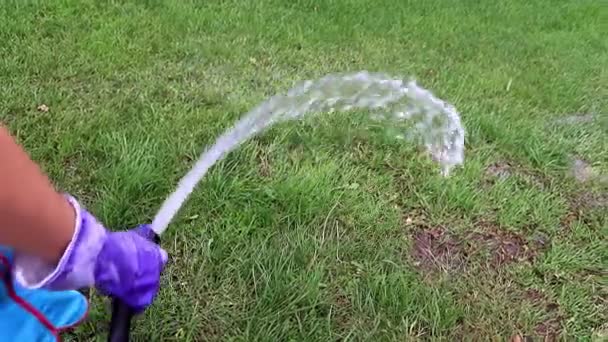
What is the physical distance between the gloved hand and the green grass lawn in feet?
2.40

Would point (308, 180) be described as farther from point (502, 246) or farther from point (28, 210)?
point (28, 210)

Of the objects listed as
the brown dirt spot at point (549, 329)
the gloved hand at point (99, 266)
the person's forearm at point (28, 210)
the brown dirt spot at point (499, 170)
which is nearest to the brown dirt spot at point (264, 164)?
the brown dirt spot at point (499, 170)

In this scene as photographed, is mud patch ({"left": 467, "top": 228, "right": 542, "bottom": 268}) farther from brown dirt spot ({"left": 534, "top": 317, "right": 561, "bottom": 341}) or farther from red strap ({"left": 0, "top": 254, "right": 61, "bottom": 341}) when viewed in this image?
red strap ({"left": 0, "top": 254, "right": 61, "bottom": 341})

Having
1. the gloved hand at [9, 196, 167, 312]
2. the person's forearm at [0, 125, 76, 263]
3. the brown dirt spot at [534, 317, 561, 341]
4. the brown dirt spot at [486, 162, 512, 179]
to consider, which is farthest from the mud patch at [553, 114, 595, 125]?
the person's forearm at [0, 125, 76, 263]

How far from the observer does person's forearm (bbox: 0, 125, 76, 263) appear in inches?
30.2

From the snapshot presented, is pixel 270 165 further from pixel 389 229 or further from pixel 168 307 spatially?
pixel 168 307

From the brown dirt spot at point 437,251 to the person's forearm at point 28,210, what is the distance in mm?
1475

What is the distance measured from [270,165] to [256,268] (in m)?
0.48

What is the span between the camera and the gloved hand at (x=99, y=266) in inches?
35.3

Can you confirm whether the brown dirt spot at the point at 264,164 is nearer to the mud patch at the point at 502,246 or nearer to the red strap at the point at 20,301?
the mud patch at the point at 502,246

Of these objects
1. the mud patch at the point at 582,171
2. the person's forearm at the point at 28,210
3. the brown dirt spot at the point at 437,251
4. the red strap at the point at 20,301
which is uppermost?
the person's forearm at the point at 28,210

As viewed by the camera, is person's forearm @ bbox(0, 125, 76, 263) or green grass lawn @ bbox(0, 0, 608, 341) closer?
person's forearm @ bbox(0, 125, 76, 263)

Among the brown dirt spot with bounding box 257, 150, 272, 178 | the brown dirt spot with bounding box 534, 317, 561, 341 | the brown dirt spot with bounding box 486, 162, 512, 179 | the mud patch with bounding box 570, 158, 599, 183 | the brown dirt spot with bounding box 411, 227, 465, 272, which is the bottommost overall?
the mud patch with bounding box 570, 158, 599, 183

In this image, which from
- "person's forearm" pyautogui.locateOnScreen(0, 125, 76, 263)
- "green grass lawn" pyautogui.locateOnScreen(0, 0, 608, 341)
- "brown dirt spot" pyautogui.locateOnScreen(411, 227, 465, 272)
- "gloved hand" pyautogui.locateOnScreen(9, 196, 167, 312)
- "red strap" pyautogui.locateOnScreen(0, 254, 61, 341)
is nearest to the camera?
"person's forearm" pyautogui.locateOnScreen(0, 125, 76, 263)
